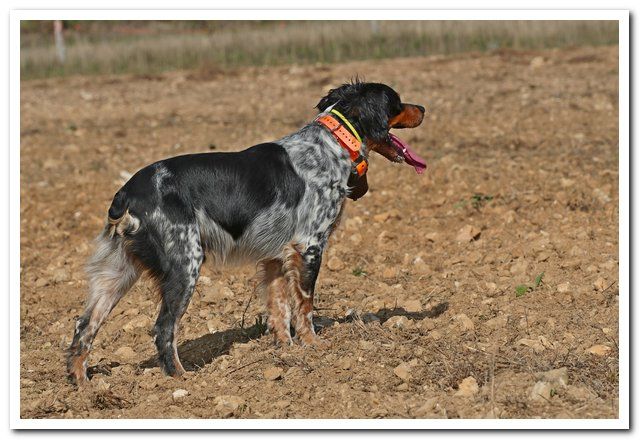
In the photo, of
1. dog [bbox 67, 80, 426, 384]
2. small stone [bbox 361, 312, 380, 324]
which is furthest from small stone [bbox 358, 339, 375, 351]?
small stone [bbox 361, 312, 380, 324]

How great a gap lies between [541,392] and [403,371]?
2.81ft

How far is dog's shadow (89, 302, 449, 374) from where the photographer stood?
21.2 ft

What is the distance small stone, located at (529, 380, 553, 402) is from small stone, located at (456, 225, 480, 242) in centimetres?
353

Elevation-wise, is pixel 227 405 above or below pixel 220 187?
below

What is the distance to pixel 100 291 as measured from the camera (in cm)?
600

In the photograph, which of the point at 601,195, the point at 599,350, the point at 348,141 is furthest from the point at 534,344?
the point at 601,195

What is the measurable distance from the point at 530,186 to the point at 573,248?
2206 millimetres

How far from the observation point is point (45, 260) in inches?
368

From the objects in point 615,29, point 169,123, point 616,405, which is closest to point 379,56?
point 615,29

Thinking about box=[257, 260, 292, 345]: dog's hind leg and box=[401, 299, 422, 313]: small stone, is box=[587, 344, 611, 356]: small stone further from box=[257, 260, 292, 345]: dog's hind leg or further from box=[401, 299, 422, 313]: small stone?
box=[257, 260, 292, 345]: dog's hind leg

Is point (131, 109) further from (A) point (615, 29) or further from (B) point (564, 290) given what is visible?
(B) point (564, 290)

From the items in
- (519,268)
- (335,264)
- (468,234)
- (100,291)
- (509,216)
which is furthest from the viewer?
(509,216)

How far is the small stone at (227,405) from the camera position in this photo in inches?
214

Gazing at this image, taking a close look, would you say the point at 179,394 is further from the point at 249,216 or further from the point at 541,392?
the point at 541,392
